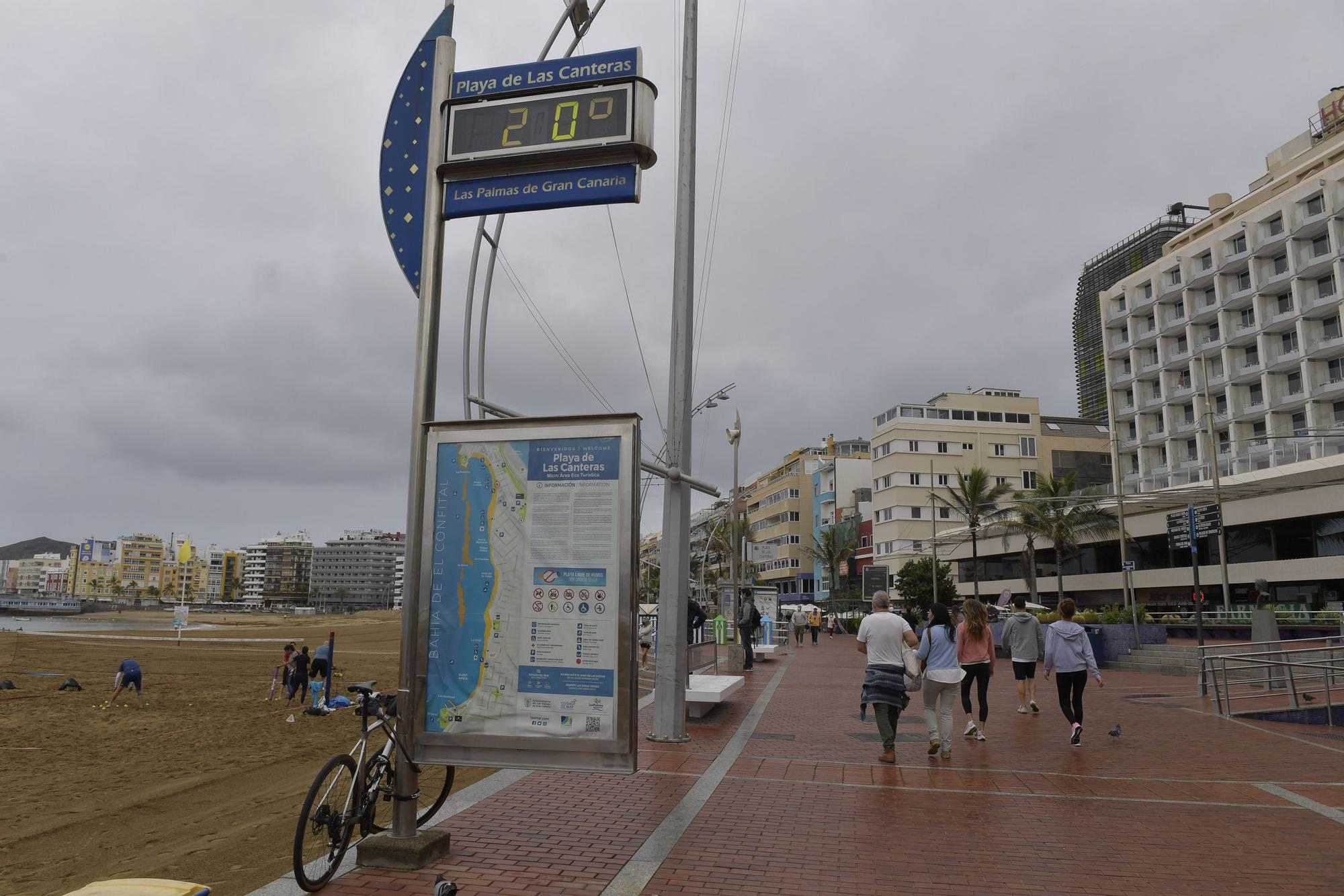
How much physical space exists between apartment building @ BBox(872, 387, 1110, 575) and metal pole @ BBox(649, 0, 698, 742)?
61.0 metres

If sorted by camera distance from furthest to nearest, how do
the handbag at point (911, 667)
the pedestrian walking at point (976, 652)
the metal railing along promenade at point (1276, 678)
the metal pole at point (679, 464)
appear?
the metal railing along promenade at point (1276, 678) < the pedestrian walking at point (976, 652) < the metal pole at point (679, 464) < the handbag at point (911, 667)

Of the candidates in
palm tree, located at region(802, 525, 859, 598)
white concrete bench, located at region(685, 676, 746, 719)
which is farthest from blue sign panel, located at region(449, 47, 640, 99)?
palm tree, located at region(802, 525, 859, 598)

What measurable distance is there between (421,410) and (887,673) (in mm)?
5596

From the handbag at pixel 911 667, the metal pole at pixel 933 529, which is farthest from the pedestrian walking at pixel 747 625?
the metal pole at pixel 933 529

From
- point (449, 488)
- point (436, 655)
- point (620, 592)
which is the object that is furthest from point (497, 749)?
point (449, 488)

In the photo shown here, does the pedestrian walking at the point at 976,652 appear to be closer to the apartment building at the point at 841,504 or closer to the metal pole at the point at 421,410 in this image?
the metal pole at the point at 421,410

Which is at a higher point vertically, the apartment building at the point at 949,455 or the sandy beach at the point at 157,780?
the apartment building at the point at 949,455

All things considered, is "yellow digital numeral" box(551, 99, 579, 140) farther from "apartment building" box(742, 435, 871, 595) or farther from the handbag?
"apartment building" box(742, 435, 871, 595)

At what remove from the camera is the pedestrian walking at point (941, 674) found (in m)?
9.65

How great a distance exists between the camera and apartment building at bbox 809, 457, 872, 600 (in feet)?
270

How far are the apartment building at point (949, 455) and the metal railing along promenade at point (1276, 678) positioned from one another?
5280 centimetres

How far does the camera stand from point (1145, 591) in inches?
2103

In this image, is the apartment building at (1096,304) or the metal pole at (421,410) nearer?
the metal pole at (421,410)

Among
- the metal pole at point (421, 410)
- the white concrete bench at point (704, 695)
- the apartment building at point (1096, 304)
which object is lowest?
the white concrete bench at point (704, 695)
